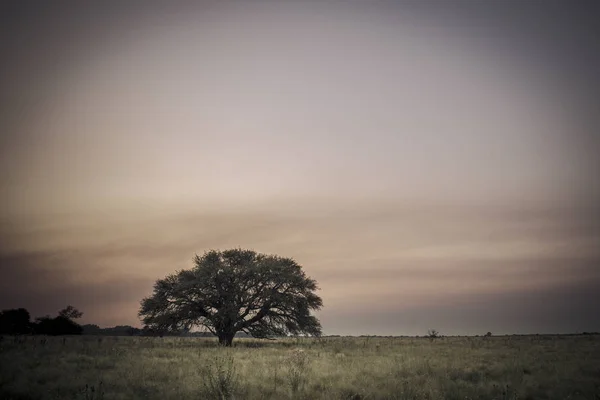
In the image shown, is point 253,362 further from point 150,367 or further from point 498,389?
point 498,389

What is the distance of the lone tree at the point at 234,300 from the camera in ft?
111

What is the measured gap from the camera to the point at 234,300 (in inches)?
1344

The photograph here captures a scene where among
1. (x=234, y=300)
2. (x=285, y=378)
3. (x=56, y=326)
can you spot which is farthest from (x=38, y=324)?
(x=285, y=378)

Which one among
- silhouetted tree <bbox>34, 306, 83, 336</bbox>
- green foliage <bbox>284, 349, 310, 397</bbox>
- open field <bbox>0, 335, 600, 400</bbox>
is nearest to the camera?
open field <bbox>0, 335, 600, 400</bbox>

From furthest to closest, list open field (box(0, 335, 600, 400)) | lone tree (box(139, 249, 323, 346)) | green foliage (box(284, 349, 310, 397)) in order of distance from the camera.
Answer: lone tree (box(139, 249, 323, 346)), green foliage (box(284, 349, 310, 397)), open field (box(0, 335, 600, 400))

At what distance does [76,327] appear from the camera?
59.3m

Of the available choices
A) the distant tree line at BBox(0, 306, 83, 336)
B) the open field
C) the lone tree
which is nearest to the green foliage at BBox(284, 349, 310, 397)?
the open field

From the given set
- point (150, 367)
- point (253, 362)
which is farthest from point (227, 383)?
point (253, 362)

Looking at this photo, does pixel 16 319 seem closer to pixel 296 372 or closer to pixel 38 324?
pixel 38 324

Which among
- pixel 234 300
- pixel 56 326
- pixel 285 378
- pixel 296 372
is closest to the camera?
pixel 285 378

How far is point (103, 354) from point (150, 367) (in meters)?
5.52

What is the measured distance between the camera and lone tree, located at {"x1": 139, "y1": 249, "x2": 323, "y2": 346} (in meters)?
33.7

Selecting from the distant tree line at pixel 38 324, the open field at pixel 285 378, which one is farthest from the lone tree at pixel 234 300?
the distant tree line at pixel 38 324

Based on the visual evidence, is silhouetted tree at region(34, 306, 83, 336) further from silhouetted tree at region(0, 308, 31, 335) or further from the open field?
the open field
